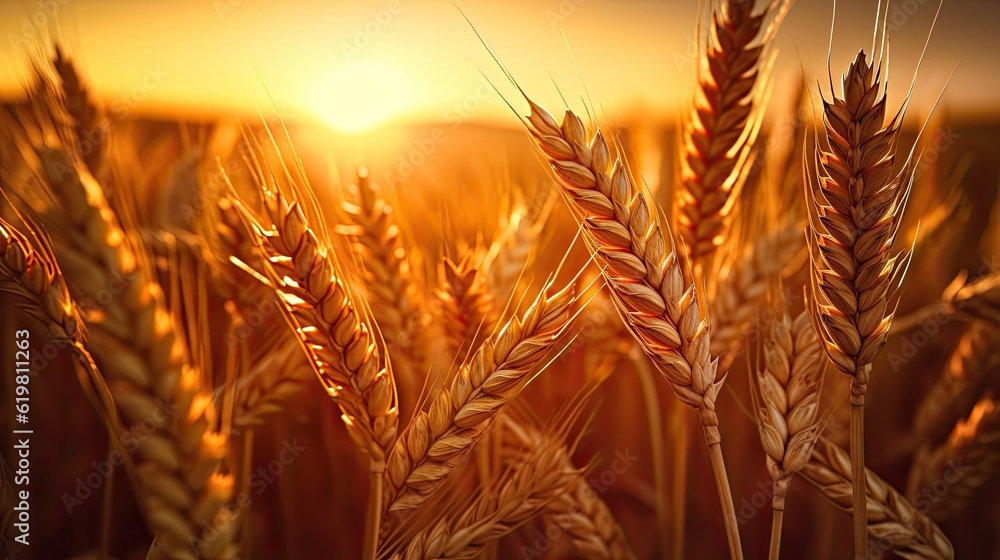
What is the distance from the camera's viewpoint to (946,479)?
3.18ft

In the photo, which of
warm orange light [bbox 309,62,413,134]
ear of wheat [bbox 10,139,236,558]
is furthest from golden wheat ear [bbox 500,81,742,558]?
ear of wheat [bbox 10,139,236,558]

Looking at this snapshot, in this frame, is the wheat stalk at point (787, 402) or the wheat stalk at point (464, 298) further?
the wheat stalk at point (464, 298)

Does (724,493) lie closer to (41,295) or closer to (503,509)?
(503,509)

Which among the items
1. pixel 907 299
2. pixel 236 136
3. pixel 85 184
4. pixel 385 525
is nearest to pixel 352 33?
pixel 236 136

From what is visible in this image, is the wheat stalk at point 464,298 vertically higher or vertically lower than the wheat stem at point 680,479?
higher

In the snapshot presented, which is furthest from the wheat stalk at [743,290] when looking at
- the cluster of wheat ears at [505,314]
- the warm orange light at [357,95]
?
the warm orange light at [357,95]


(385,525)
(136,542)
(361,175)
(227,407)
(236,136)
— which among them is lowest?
(136,542)

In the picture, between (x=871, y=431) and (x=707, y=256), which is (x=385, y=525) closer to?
(x=707, y=256)

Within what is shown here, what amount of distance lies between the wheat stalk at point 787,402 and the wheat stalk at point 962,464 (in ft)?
1.50

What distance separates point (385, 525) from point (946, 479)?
1013 mm

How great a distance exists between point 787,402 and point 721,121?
404 millimetres

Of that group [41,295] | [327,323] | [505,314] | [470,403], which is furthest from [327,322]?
[41,295]

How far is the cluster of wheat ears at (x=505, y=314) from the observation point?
2.04 feet

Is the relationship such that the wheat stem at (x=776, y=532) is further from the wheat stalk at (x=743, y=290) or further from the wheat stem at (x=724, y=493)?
the wheat stalk at (x=743, y=290)
